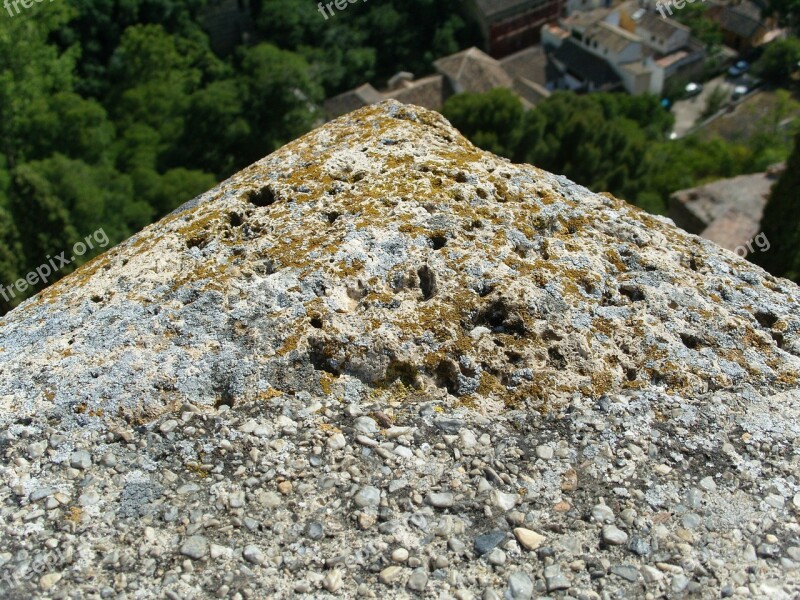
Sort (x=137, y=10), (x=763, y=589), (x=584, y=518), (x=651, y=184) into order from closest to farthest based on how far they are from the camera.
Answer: (x=763, y=589)
(x=584, y=518)
(x=651, y=184)
(x=137, y=10)

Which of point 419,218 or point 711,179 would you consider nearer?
point 419,218

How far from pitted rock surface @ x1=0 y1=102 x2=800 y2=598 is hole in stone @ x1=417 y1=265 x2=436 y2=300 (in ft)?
0.07

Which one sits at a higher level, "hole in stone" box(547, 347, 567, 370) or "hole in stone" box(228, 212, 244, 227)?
"hole in stone" box(228, 212, 244, 227)

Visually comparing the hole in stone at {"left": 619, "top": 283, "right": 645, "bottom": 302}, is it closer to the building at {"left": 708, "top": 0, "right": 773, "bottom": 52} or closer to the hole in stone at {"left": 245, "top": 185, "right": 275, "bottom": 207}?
the hole in stone at {"left": 245, "top": 185, "right": 275, "bottom": 207}

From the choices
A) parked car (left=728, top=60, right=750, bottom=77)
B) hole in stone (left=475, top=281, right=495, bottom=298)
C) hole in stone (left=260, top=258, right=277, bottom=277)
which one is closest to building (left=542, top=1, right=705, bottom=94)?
parked car (left=728, top=60, right=750, bottom=77)

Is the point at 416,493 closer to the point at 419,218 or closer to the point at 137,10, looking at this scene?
the point at 419,218

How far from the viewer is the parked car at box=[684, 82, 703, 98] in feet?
181

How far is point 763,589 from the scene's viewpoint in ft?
14.3

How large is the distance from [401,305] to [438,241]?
68cm

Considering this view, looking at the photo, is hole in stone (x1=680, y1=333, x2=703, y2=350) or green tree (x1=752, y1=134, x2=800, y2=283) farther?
green tree (x1=752, y1=134, x2=800, y2=283)

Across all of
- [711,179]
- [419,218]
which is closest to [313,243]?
[419,218]

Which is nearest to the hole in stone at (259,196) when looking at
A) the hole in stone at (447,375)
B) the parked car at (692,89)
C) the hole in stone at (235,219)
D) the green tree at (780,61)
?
the hole in stone at (235,219)

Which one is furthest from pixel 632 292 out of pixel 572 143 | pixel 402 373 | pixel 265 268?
pixel 572 143

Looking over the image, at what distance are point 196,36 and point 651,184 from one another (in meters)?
30.7
